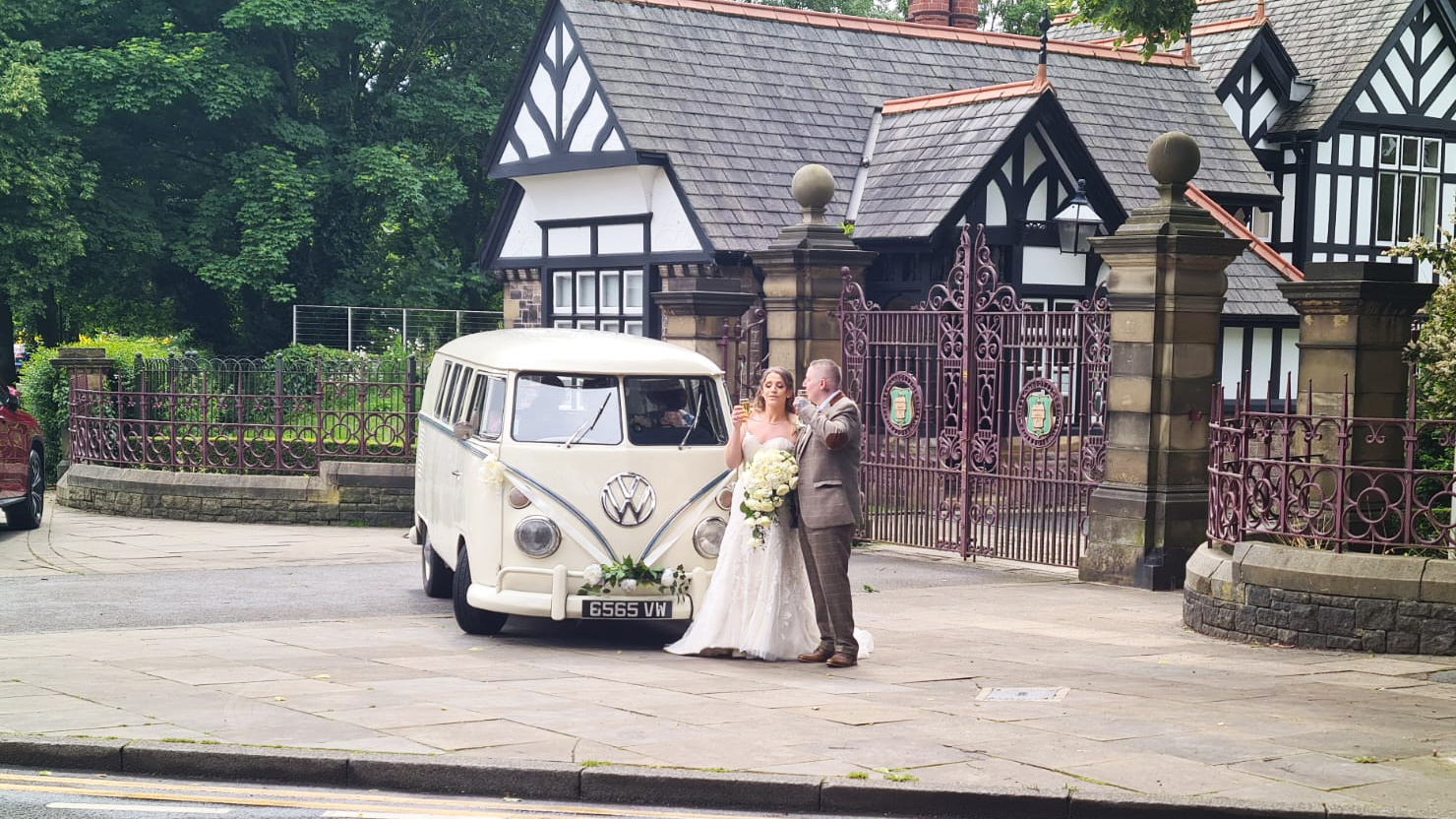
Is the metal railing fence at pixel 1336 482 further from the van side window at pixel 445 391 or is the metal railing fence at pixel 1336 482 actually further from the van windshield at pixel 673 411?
the van side window at pixel 445 391

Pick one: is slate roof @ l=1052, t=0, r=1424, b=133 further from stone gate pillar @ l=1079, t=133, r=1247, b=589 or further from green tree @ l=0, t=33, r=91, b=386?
green tree @ l=0, t=33, r=91, b=386

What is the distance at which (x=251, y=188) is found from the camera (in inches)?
1421

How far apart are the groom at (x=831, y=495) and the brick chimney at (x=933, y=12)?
26.1m

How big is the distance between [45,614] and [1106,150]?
62.6 ft

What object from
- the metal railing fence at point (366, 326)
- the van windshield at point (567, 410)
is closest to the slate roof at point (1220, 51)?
the metal railing fence at point (366, 326)

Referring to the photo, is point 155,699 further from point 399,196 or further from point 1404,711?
point 399,196

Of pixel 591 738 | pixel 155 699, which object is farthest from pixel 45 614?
pixel 591 738

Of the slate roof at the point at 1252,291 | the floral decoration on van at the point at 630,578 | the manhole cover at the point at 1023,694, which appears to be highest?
the slate roof at the point at 1252,291

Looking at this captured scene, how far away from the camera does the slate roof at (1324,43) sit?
3008 centimetres

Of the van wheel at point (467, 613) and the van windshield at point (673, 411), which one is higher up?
the van windshield at point (673, 411)

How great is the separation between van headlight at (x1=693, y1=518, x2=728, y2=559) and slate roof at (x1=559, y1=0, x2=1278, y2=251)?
525 inches

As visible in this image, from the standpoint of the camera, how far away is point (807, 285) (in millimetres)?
17266

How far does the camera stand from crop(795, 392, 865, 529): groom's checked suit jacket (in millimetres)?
10094

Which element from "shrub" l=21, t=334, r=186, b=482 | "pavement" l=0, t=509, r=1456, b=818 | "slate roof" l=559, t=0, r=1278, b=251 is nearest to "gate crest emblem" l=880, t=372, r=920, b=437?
"pavement" l=0, t=509, r=1456, b=818
